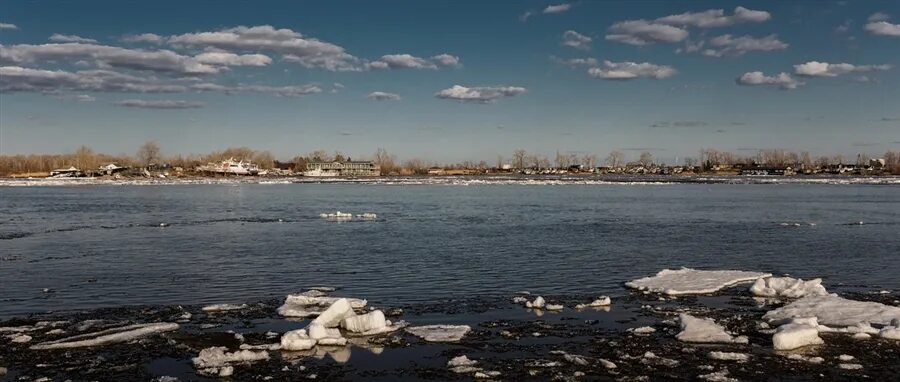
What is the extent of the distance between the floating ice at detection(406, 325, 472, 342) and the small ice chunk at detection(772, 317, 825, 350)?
498 cm

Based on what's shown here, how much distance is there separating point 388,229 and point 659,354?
821 inches

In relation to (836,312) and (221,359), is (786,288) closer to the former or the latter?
(836,312)

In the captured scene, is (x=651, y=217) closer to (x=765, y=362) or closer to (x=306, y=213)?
(x=306, y=213)

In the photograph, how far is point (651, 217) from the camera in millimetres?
37875

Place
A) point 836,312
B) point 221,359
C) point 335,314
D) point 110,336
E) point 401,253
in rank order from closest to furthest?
point 221,359
point 110,336
point 335,314
point 836,312
point 401,253

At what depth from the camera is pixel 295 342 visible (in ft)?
36.0

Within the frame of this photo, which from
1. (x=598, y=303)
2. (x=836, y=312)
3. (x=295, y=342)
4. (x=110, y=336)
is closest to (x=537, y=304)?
(x=598, y=303)

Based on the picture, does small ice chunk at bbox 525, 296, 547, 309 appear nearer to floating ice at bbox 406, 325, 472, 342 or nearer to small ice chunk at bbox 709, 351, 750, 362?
floating ice at bbox 406, 325, 472, 342

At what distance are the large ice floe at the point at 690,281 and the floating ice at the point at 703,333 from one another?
3.29 m

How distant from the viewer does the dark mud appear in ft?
31.9

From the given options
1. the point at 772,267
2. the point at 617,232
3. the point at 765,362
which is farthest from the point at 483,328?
the point at 617,232

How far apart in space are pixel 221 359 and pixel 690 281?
1119cm

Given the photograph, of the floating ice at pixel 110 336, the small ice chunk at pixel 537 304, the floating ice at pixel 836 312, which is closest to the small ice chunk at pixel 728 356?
the floating ice at pixel 836 312

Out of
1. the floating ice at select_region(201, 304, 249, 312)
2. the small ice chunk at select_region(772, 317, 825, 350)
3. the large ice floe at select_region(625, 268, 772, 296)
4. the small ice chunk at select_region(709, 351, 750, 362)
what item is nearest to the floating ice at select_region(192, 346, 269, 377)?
the floating ice at select_region(201, 304, 249, 312)
